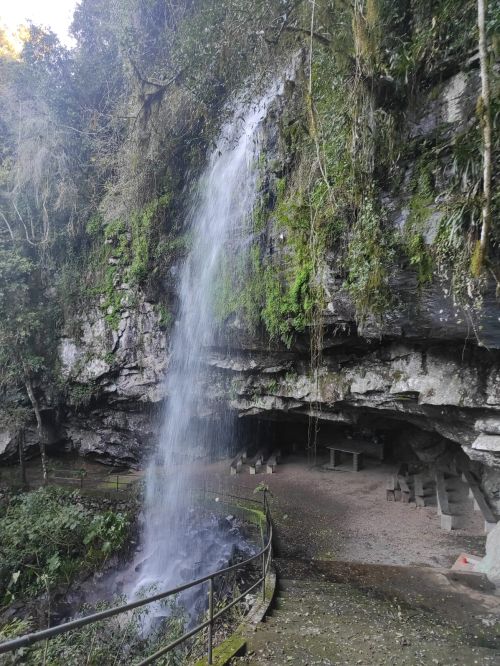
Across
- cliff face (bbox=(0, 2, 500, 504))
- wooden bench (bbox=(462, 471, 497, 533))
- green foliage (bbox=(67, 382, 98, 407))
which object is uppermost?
cliff face (bbox=(0, 2, 500, 504))

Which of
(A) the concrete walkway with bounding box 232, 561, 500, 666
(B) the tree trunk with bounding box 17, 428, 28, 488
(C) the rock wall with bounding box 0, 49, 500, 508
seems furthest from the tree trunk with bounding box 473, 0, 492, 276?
(B) the tree trunk with bounding box 17, 428, 28, 488

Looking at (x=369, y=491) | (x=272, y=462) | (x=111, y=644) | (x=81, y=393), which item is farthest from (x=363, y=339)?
(x=81, y=393)

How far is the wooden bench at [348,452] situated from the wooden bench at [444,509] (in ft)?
7.56

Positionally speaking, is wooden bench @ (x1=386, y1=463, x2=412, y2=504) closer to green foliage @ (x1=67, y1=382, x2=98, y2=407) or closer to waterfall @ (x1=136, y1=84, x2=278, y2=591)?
waterfall @ (x1=136, y1=84, x2=278, y2=591)

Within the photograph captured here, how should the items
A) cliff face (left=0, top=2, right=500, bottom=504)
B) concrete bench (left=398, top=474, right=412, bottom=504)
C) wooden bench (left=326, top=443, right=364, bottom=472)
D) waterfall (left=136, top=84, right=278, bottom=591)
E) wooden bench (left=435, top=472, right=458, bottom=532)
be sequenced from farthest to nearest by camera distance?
wooden bench (left=326, top=443, right=364, bottom=472)
concrete bench (left=398, top=474, right=412, bottom=504)
waterfall (left=136, top=84, right=278, bottom=591)
wooden bench (left=435, top=472, right=458, bottom=532)
cliff face (left=0, top=2, right=500, bottom=504)

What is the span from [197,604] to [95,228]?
1037cm

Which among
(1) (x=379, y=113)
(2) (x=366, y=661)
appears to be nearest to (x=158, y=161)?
(1) (x=379, y=113)

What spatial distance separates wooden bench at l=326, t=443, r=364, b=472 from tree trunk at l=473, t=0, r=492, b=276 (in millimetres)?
7508

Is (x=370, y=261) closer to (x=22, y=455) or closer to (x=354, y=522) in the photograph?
(x=354, y=522)

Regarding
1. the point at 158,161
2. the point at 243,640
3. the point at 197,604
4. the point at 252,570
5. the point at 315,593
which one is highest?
the point at 158,161

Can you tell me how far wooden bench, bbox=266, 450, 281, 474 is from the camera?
11.0 metres

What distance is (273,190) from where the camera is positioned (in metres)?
7.59

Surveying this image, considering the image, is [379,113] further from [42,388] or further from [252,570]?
[42,388]

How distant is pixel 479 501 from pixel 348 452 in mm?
3899
